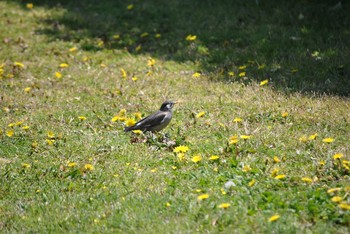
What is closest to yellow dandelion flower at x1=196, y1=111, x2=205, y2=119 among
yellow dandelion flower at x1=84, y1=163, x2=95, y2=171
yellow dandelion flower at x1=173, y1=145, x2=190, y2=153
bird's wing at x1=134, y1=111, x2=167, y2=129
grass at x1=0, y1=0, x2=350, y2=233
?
grass at x1=0, y1=0, x2=350, y2=233

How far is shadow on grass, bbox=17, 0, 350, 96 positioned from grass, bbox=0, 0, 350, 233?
0.04 metres

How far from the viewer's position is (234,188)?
5.71 metres

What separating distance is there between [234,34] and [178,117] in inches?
161

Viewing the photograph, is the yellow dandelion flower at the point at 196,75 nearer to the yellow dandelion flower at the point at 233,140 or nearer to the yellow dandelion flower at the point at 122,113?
the yellow dandelion flower at the point at 122,113

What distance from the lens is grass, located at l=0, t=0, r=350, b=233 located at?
18.0 feet

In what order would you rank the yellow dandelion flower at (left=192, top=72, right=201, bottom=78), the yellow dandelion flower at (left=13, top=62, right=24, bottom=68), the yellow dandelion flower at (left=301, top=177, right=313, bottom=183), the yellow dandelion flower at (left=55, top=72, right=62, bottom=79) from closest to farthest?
1. the yellow dandelion flower at (left=301, top=177, right=313, bottom=183)
2. the yellow dandelion flower at (left=192, top=72, right=201, bottom=78)
3. the yellow dandelion flower at (left=55, top=72, right=62, bottom=79)
4. the yellow dandelion flower at (left=13, top=62, right=24, bottom=68)

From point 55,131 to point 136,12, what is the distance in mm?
6687

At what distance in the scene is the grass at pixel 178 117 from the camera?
548 centimetres

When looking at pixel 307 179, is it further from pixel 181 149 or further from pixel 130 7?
pixel 130 7

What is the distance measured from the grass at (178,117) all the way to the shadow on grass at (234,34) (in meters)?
0.04

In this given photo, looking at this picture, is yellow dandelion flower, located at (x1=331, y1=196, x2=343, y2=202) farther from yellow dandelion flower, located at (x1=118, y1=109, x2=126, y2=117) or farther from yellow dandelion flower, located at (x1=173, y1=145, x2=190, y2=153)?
yellow dandelion flower, located at (x1=118, y1=109, x2=126, y2=117)

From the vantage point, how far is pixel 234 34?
11.7 m

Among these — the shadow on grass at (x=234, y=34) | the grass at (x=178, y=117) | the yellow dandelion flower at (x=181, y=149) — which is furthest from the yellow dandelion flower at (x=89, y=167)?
the shadow on grass at (x=234, y=34)

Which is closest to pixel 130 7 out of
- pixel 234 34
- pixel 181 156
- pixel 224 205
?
pixel 234 34
